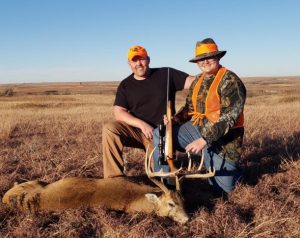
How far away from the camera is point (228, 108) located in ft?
16.9

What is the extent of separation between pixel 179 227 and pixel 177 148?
1.59 metres

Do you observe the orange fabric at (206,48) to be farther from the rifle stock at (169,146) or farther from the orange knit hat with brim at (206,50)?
the rifle stock at (169,146)

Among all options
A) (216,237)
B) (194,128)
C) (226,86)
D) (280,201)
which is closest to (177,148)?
(194,128)

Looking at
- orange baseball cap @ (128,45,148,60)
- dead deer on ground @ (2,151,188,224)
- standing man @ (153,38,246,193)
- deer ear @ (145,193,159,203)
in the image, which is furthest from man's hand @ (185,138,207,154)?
orange baseball cap @ (128,45,148,60)

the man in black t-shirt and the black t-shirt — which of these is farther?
the black t-shirt

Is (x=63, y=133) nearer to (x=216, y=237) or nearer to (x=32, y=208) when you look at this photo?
(x=32, y=208)

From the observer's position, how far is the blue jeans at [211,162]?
5414mm

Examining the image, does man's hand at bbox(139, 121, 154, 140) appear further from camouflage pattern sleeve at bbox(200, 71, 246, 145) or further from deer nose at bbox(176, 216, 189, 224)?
deer nose at bbox(176, 216, 189, 224)

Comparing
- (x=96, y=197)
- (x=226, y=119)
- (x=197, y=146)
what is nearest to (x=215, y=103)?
(x=226, y=119)

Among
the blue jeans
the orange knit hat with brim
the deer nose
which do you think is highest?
the orange knit hat with brim

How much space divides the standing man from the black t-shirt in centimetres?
58

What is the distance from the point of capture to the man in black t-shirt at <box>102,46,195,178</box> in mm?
5999

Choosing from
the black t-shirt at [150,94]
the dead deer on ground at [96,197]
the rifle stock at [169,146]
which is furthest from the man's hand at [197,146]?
the black t-shirt at [150,94]

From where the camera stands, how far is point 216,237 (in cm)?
399
